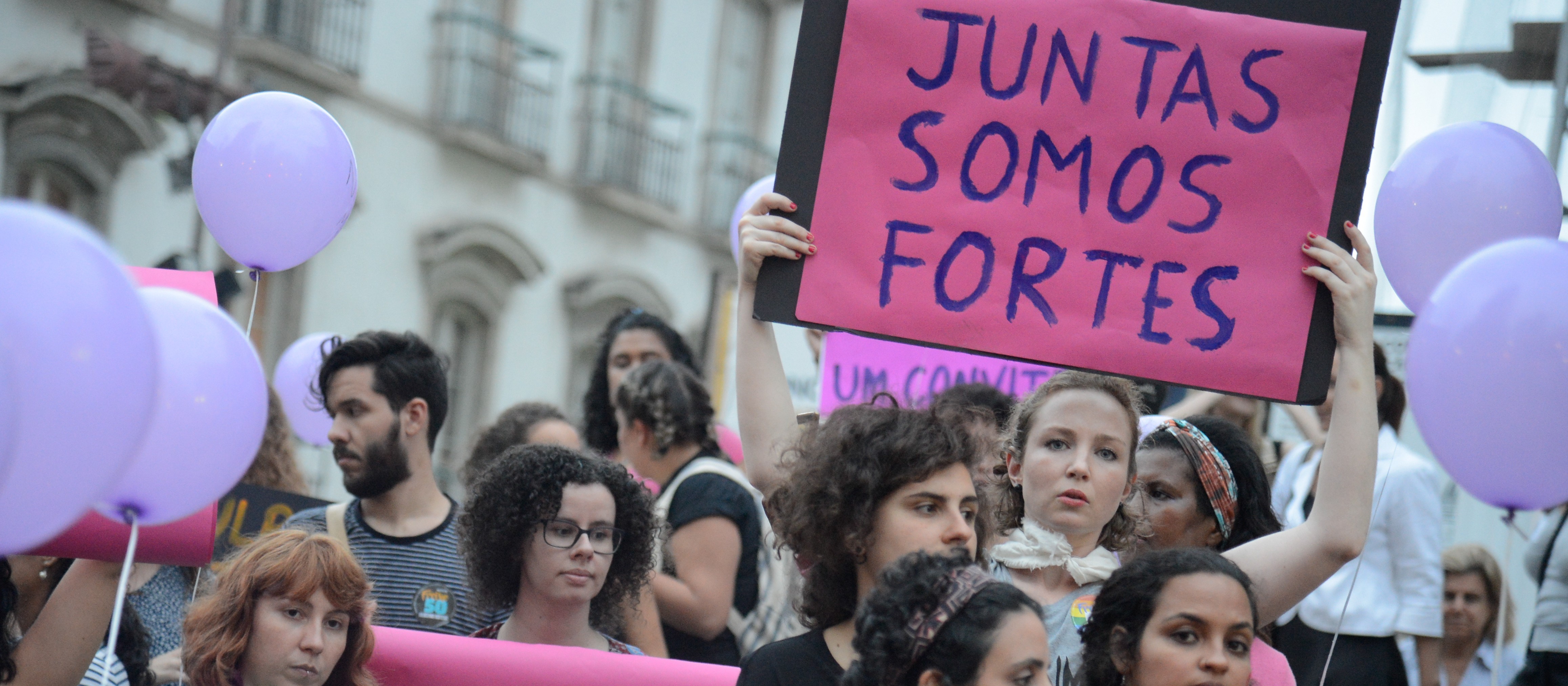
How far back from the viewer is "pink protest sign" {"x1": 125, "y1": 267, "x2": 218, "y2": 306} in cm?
274

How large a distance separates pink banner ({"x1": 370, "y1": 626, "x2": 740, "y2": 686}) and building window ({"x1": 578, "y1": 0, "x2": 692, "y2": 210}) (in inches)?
488

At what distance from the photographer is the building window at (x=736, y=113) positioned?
1728 centimetres

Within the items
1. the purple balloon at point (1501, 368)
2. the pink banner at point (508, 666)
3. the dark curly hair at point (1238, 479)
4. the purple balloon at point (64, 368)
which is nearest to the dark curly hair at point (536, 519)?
the pink banner at point (508, 666)

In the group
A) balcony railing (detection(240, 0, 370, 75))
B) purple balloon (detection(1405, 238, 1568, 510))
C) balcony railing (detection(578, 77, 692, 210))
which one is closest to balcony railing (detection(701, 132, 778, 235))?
balcony railing (detection(578, 77, 692, 210))

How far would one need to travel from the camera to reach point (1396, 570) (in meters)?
4.38

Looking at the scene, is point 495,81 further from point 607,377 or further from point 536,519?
point 536,519

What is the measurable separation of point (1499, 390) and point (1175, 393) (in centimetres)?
361

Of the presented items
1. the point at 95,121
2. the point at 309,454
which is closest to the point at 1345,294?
the point at 95,121

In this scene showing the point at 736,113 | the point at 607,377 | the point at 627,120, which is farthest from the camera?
the point at 736,113

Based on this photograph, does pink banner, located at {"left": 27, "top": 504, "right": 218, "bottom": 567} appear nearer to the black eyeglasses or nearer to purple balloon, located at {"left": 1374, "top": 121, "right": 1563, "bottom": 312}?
the black eyeglasses

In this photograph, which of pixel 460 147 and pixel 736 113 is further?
pixel 736 113

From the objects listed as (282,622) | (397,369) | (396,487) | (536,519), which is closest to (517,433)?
(397,369)

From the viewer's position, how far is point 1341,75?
9.02 feet

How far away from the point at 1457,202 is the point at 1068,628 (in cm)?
114
